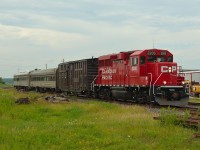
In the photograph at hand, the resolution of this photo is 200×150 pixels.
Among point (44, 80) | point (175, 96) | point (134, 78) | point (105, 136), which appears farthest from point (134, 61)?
point (44, 80)

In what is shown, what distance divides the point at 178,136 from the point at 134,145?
5.87ft

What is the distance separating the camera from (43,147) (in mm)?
9789

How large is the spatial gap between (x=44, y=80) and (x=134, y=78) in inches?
1063

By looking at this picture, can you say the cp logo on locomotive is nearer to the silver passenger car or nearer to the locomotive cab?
the locomotive cab

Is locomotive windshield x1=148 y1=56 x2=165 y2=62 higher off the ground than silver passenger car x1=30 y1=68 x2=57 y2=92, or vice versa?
locomotive windshield x1=148 y1=56 x2=165 y2=62

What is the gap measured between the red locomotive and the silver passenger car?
1851cm

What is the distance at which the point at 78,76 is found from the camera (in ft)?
117

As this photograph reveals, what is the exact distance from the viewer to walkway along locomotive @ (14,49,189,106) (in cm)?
2361

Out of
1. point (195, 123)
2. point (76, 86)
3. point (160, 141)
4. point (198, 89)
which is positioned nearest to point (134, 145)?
point (160, 141)

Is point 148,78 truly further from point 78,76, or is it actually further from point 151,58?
point 78,76

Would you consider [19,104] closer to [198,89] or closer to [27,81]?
[198,89]

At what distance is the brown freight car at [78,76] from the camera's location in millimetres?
33312

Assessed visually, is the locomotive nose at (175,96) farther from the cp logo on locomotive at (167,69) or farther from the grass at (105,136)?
the grass at (105,136)

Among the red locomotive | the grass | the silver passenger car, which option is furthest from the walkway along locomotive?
the silver passenger car
